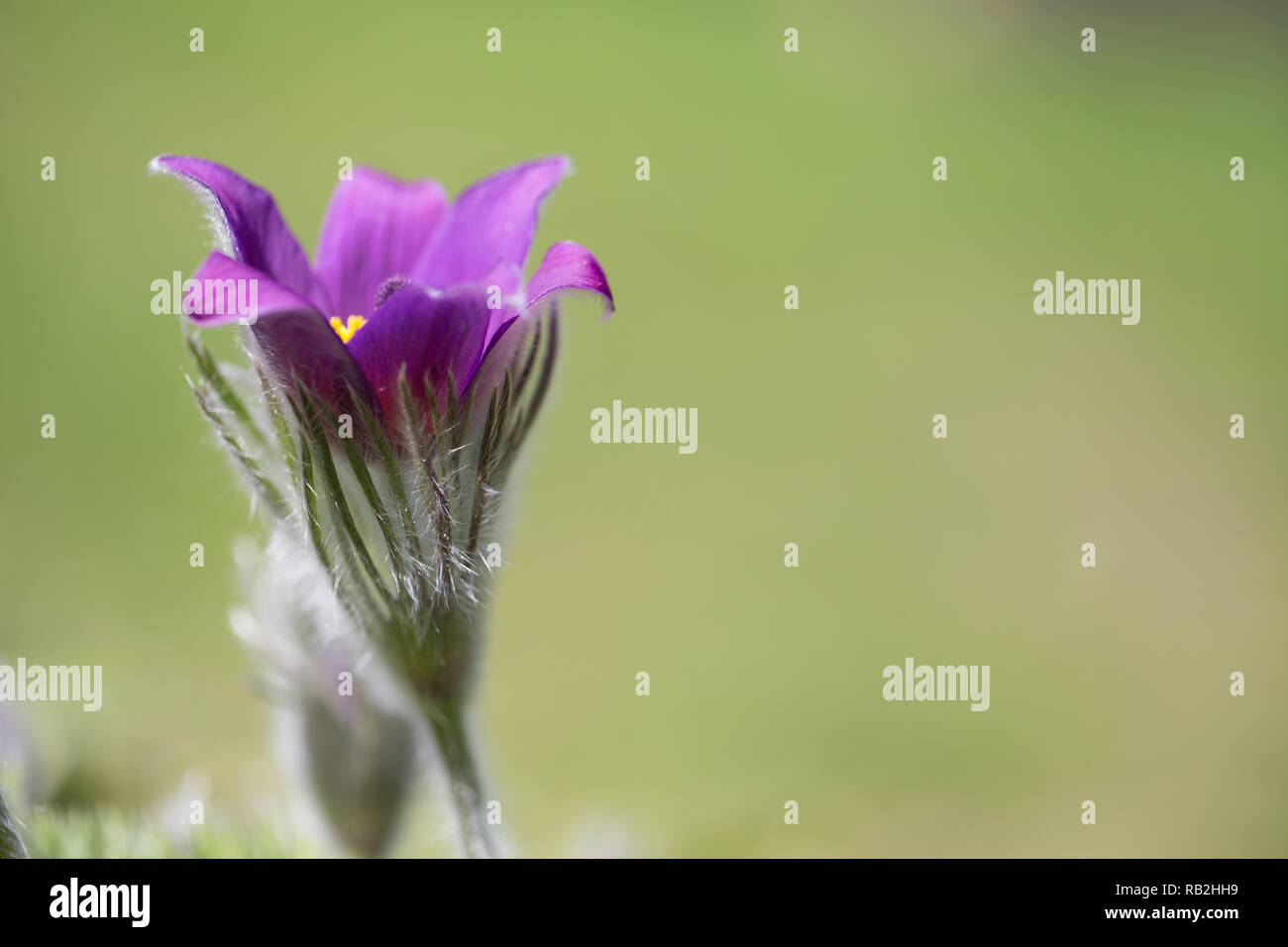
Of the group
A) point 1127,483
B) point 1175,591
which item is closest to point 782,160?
point 1127,483

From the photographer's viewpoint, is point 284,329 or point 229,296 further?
point 284,329

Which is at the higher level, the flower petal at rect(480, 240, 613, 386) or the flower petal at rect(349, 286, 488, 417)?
the flower petal at rect(480, 240, 613, 386)

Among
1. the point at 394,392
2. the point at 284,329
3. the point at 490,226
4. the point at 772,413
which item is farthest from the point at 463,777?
the point at 772,413

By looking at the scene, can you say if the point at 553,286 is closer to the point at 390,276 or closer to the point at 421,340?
the point at 421,340

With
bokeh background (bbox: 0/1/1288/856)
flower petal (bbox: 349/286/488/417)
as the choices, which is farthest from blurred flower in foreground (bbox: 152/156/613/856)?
bokeh background (bbox: 0/1/1288/856)

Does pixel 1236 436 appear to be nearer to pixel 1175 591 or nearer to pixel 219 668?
pixel 1175 591

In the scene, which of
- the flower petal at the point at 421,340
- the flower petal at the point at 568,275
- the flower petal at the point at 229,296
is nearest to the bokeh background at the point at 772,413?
the flower petal at the point at 421,340

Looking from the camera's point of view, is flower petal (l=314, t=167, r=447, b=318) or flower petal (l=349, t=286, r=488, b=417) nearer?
flower petal (l=349, t=286, r=488, b=417)

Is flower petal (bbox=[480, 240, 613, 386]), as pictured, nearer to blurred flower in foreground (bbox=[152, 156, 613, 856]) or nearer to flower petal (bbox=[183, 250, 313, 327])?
blurred flower in foreground (bbox=[152, 156, 613, 856])
